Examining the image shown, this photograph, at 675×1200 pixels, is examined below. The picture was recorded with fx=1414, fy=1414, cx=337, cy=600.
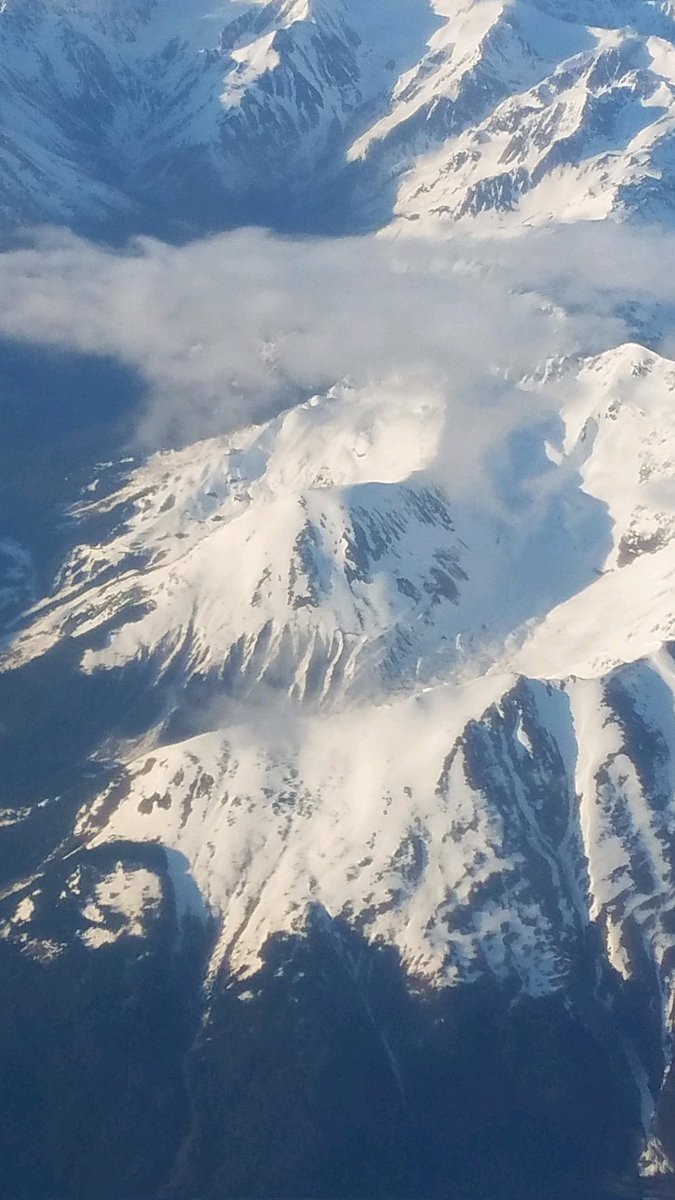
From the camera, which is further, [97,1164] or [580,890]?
[580,890]

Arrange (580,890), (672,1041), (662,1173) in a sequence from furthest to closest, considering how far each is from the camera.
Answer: (580,890), (672,1041), (662,1173)

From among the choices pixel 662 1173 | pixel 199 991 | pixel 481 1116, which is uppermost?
pixel 199 991

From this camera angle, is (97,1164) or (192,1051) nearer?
(97,1164)

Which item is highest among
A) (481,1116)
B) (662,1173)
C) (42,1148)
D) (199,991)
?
(199,991)

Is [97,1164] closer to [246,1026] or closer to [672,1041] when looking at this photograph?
[246,1026]

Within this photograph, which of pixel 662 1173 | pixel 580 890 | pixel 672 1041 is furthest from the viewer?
pixel 580 890

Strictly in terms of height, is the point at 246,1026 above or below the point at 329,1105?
above

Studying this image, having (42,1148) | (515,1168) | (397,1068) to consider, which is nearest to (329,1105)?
(397,1068)

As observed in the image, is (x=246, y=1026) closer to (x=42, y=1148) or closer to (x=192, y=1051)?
(x=192, y=1051)

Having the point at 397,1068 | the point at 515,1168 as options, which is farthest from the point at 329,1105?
the point at 515,1168
